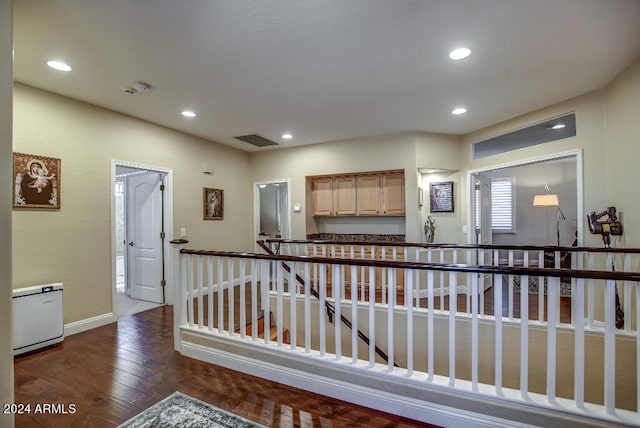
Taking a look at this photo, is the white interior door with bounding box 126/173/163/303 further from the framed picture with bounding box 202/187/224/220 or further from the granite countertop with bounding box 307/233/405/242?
the granite countertop with bounding box 307/233/405/242

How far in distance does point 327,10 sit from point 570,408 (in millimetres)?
2812

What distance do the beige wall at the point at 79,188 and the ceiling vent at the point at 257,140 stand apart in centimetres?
100

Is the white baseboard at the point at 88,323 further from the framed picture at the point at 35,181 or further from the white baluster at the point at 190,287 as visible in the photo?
the white baluster at the point at 190,287

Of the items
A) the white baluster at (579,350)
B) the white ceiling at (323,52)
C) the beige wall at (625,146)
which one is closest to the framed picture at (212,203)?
the white ceiling at (323,52)

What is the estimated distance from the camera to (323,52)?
2492 mm

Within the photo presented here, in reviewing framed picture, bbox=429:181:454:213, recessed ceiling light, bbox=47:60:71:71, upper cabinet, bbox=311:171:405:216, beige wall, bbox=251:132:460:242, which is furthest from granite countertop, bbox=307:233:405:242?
recessed ceiling light, bbox=47:60:71:71

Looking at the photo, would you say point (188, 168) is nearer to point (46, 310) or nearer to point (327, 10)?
point (46, 310)

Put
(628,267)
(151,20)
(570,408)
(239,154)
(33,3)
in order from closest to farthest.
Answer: (570,408), (33,3), (151,20), (628,267), (239,154)

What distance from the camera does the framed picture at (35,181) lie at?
2.99 meters

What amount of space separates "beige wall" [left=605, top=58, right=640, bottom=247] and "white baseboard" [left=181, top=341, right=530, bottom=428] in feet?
8.28

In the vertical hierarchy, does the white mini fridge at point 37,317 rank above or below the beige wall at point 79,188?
below

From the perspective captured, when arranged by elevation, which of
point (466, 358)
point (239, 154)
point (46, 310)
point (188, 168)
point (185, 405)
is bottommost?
point (466, 358)

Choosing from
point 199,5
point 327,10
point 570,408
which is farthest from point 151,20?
point 570,408

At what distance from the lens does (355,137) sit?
528cm
